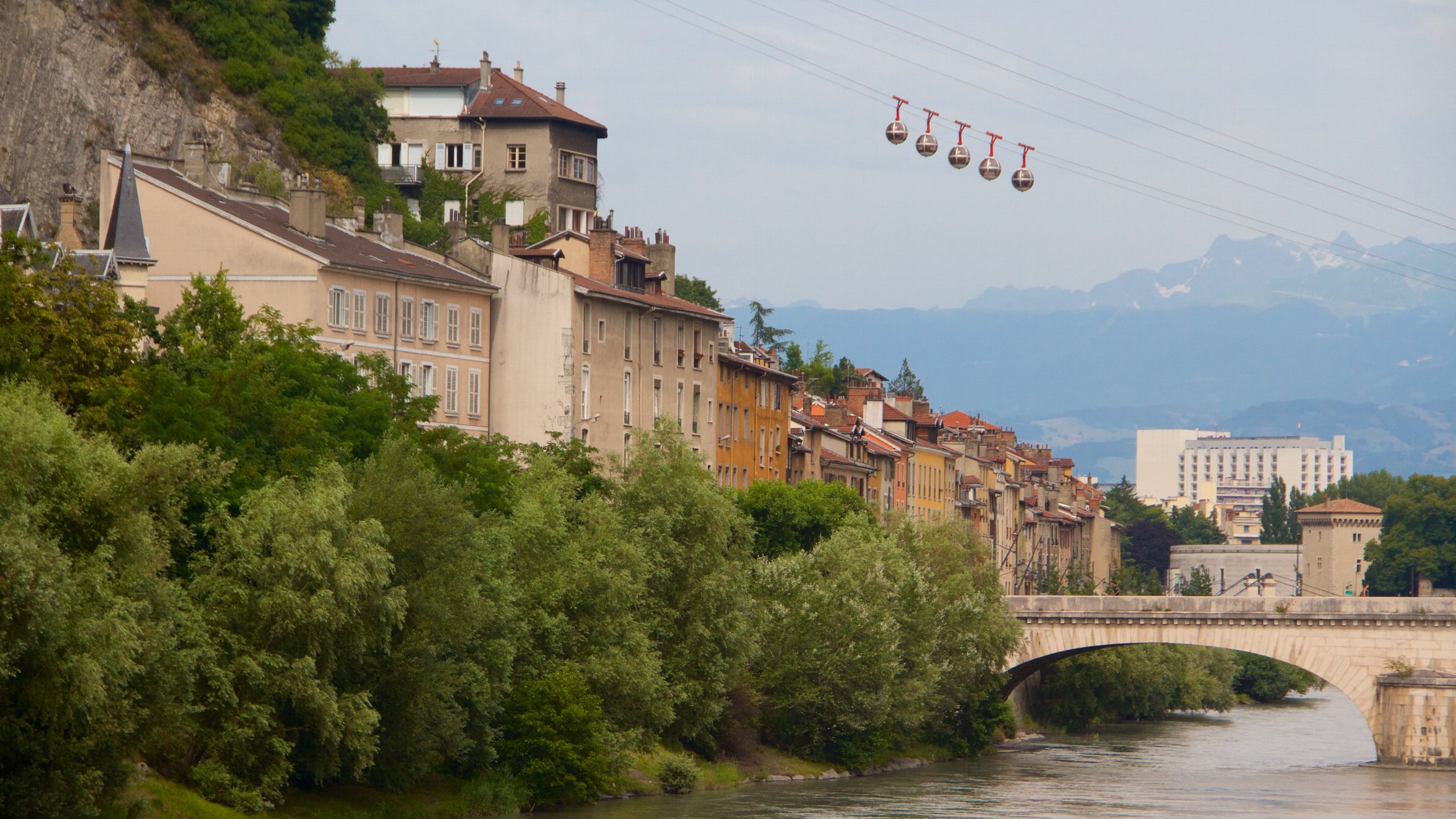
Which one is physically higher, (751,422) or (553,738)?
(751,422)

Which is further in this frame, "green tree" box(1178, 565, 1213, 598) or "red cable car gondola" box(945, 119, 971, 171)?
"green tree" box(1178, 565, 1213, 598)

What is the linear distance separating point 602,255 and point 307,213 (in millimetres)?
14078

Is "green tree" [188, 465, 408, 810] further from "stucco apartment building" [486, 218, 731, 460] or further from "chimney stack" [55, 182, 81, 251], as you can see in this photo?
"chimney stack" [55, 182, 81, 251]

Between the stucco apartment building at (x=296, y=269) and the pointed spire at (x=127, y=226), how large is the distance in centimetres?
4

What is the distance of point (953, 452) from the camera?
111 meters

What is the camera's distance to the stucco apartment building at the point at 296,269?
57.2 m

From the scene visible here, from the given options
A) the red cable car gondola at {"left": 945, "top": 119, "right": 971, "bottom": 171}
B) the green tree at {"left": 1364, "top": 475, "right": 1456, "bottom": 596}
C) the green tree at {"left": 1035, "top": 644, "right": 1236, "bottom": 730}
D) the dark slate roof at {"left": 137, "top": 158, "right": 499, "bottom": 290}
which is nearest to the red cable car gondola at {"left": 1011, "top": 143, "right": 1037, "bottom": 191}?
the red cable car gondola at {"left": 945, "top": 119, "right": 971, "bottom": 171}

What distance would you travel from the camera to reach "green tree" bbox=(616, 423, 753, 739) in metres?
51.6

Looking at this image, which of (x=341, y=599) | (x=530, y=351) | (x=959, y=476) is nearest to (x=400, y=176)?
(x=530, y=351)

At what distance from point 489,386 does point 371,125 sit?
25459 mm

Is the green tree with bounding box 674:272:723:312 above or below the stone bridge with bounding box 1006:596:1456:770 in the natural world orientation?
above

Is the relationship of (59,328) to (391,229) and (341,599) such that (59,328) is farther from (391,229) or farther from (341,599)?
(391,229)

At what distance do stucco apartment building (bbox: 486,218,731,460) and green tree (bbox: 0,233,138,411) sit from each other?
21.8 metres

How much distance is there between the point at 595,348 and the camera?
68.6 metres
